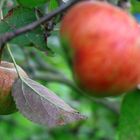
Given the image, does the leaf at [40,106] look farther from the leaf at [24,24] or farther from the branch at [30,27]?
the branch at [30,27]

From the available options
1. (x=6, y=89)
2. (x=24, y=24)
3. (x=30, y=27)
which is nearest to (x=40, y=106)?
(x=6, y=89)

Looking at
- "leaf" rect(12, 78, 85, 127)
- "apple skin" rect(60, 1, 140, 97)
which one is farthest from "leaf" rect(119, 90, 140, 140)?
"apple skin" rect(60, 1, 140, 97)

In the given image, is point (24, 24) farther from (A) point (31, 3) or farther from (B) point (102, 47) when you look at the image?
(B) point (102, 47)

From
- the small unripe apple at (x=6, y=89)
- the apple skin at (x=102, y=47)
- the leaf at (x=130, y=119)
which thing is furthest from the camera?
the small unripe apple at (x=6, y=89)

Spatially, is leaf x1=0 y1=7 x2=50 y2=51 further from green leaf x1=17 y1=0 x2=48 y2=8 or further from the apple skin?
the apple skin

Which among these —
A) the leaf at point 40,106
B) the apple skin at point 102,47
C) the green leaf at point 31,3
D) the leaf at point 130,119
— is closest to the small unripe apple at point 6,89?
the leaf at point 40,106

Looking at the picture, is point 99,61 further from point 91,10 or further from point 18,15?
point 18,15

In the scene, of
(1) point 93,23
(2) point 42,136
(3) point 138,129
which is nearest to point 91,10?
(1) point 93,23
